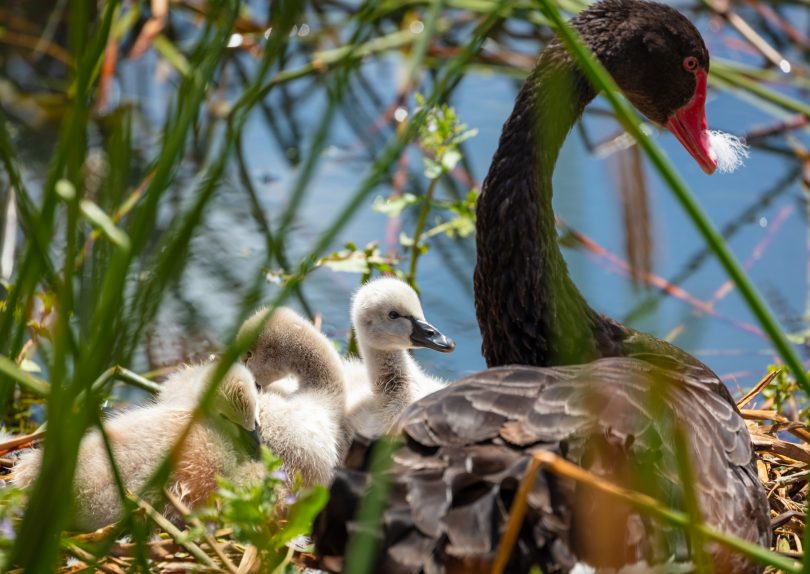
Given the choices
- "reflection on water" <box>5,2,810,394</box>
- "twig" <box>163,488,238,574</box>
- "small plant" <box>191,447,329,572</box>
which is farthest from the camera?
"reflection on water" <box>5,2,810,394</box>

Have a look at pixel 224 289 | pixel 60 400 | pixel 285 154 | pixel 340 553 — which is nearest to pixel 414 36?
pixel 285 154

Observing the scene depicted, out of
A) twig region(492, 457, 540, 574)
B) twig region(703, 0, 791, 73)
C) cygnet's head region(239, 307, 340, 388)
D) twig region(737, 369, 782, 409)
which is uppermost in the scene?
twig region(703, 0, 791, 73)

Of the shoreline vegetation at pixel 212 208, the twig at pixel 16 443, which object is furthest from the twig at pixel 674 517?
the twig at pixel 16 443

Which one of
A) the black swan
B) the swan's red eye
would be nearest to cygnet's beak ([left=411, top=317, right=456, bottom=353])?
the black swan

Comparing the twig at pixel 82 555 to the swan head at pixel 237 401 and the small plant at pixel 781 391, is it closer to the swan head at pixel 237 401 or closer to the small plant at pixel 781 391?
the swan head at pixel 237 401

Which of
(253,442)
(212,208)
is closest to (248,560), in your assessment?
(253,442)

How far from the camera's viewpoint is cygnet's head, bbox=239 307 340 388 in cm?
247

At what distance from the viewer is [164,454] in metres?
2.00

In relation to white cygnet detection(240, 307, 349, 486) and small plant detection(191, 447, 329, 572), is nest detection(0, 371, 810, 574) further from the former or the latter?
white cygnet detection(240, 307, 349, 486)

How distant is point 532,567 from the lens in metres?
1.43

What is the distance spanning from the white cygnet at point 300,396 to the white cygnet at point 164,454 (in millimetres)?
98

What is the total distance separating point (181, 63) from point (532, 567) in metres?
2.91

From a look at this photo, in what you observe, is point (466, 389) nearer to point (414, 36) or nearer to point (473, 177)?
point (473, 177)

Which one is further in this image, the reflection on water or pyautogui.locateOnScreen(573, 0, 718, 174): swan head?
the reflection on water
